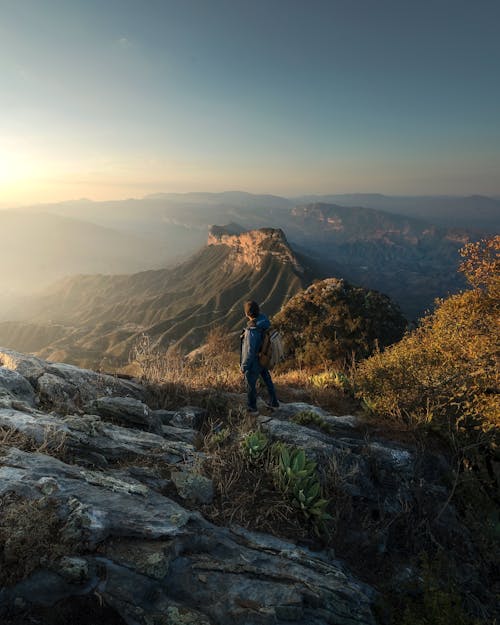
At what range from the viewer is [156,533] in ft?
11.9

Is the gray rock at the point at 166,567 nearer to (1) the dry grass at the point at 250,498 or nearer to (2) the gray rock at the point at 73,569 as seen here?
(2) the gray rock at the point at 73,569

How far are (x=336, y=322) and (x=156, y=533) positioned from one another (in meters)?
22.9

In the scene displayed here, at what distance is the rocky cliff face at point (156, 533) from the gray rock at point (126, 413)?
24mm

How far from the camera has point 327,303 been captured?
89.1 ft

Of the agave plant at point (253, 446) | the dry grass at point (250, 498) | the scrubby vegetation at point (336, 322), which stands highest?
the agave plant at point (253, 446)

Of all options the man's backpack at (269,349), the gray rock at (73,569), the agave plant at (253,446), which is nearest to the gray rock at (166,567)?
the gray rock at (73,569)

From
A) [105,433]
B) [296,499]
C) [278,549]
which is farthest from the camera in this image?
[105,433]

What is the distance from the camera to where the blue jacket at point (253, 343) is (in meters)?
7.69

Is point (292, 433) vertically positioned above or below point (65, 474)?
below

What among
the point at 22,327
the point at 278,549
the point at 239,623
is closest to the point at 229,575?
the point at 239,623

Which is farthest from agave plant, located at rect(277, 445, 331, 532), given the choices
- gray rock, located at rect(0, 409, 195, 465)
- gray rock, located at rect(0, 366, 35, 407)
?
gray rock, located at rect(0, 366, 35, 407)

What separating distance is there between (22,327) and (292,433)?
22659 centimetres

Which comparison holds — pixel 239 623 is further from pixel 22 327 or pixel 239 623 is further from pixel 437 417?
pixel 22 327

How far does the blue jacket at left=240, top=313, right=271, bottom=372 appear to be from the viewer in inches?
303
